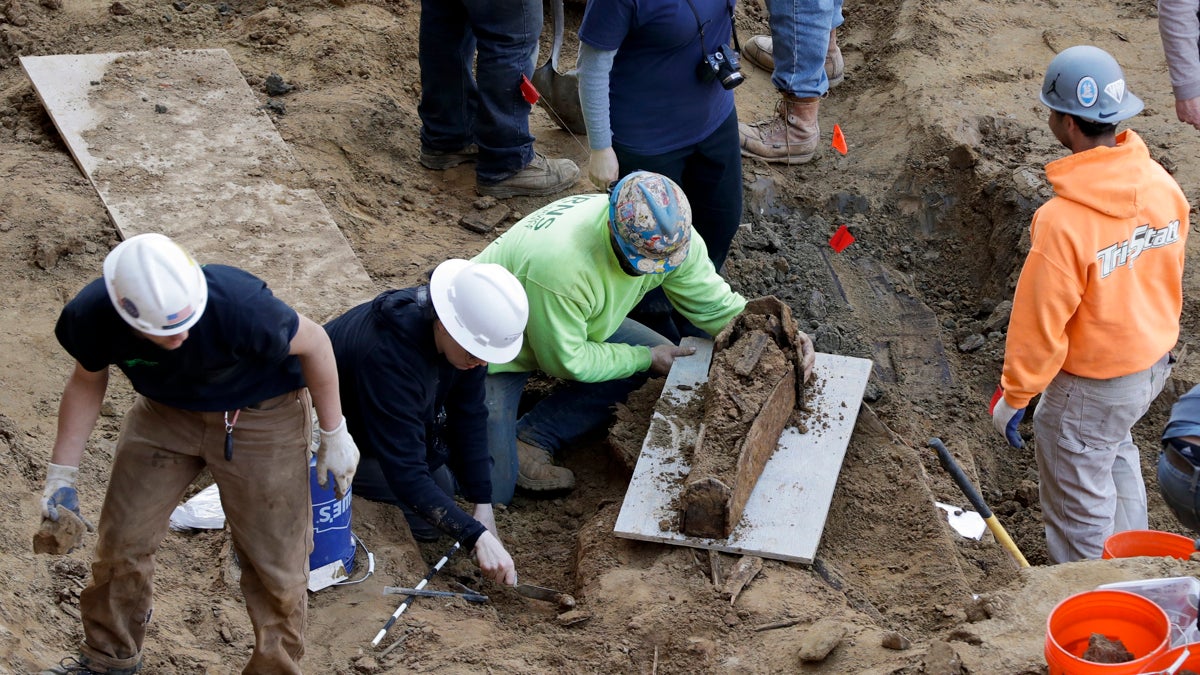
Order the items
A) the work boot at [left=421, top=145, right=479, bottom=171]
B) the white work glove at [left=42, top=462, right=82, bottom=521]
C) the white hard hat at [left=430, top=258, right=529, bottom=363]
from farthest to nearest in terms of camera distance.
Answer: the work boot at [left=421, top=145, right=479, bottom=171], the white hard hat at [left=430, top=258, right=529, bottom=363], the white work glove at [left=42, top=462, right=82, bottom=521]

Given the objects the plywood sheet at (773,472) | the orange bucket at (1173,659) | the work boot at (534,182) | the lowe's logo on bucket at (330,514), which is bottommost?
the work boot at (534,182)

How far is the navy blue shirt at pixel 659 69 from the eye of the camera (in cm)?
475

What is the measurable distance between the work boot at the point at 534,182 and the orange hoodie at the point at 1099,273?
10.5 ft

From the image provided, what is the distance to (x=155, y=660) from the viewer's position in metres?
3.57

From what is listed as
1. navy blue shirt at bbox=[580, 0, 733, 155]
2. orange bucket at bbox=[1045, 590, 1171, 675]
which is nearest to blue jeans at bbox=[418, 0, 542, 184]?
navy blue shirt at bbox=[580, 0, 733, 155]

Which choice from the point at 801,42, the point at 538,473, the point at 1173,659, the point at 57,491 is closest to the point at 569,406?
the point at 538,473

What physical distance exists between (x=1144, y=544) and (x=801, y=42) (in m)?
3.89

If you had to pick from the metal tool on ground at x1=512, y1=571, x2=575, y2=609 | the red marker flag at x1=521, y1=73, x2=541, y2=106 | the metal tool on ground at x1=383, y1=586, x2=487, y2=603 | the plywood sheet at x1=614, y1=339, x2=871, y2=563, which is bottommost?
the metal tool on ground at x1=512, y1=571, x2=575, y2=609

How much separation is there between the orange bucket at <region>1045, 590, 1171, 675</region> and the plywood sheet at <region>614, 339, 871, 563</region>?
121 centimetres

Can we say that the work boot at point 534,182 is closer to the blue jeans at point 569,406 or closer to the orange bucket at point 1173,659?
the blue jeans at point 569,406

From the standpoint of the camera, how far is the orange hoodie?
371 cm

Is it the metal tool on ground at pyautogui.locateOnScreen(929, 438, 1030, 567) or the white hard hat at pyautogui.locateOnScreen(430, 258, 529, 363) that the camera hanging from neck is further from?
the metal tool on ground at pyautogui.locateOnScreen(929, 438, 1030, 567)

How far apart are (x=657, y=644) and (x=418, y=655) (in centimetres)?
80

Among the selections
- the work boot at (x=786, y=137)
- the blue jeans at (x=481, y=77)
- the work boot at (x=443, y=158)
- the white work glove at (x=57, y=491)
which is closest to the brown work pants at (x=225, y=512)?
the white work glove at (x=57, y=491)
